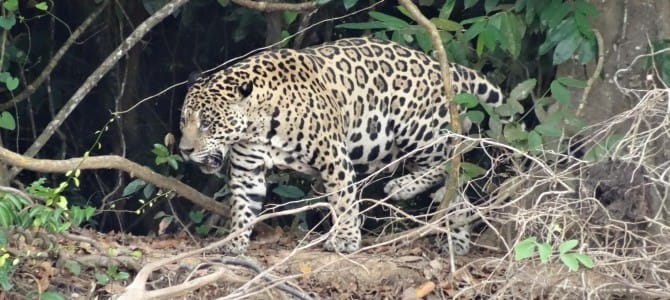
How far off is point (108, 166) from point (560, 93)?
2.58 metres

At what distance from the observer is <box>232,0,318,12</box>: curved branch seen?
7.71 m

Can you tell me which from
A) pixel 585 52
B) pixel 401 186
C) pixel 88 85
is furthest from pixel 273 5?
pixel 585 52

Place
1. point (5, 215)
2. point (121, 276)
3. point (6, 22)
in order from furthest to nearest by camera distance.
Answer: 1. point (6, 22)
2. point (121, 276)
3. point (5, 215)

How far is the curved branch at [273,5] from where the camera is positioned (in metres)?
7.71

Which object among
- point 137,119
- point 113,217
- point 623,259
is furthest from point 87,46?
point 623,259

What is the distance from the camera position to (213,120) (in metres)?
7.35

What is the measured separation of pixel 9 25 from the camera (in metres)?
7.39

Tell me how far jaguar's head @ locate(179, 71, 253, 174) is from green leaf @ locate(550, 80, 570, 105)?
5.82 ft

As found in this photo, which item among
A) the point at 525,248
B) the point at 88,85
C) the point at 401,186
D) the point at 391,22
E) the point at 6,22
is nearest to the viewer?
the point at 525,248

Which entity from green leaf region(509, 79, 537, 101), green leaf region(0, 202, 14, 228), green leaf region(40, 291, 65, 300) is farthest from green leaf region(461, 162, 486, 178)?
green leaf region(0, 202, 14, 228)

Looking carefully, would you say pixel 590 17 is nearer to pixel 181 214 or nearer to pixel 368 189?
pixel 368 189

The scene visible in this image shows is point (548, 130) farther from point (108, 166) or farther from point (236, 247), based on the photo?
point (108, 166)

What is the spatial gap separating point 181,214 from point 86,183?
0.80 m

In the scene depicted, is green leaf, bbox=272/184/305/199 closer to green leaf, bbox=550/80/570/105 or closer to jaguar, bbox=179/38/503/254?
jaguar, bbox=179/38/503/254
